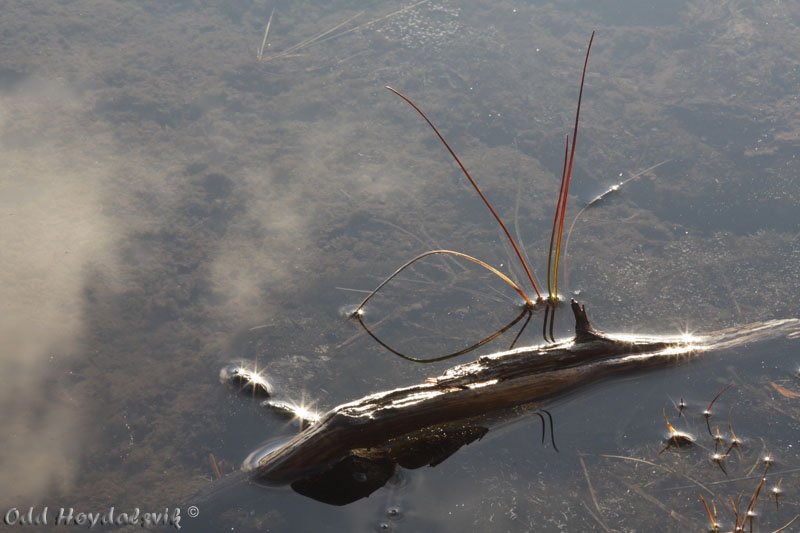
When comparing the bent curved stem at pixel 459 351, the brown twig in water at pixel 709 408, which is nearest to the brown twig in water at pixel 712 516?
the brown twig in water at pixel 709 408

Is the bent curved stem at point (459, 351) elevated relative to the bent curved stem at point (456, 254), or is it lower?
lower

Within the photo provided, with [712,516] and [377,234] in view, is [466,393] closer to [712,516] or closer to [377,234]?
[712,516]

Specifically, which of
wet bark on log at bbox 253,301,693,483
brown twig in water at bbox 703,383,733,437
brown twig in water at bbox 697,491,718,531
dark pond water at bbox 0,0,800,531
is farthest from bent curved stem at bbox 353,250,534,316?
brown twig in water at bbox 697,491,718,531

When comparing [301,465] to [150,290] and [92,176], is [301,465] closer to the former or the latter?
[150,290]

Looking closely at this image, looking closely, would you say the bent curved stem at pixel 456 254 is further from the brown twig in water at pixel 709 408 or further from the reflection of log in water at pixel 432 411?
the brown twig in water at pixel 709 408

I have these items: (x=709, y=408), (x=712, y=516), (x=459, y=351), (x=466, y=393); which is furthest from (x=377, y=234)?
(x=712, y=516)

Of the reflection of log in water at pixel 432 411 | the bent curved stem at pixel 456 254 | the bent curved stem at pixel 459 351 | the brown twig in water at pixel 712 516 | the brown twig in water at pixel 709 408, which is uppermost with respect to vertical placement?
the bent curved stem at pixel 456 254

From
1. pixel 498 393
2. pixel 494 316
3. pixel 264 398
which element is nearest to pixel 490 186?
pixel 494 316
